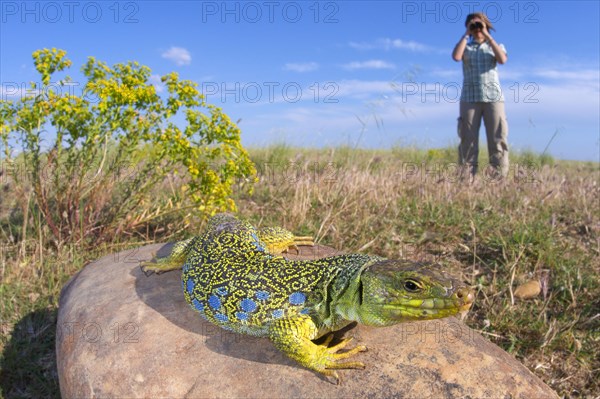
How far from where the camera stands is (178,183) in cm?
887

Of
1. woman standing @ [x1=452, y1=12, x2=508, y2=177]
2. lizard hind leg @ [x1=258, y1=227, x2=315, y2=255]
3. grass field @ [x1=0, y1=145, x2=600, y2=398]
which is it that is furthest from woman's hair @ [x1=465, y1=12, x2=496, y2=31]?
lizard hind leg @ [x1=258, y1=227, x2=315, y2=255]

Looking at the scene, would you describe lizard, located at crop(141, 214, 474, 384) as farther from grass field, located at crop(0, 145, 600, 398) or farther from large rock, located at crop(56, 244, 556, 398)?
grass field, located at crop(0, 145, 600, 398)

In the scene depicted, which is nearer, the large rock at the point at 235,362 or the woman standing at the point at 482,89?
the large rock at the point at 235,362

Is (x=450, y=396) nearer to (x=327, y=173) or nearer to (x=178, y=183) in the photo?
(x=327, y=173)

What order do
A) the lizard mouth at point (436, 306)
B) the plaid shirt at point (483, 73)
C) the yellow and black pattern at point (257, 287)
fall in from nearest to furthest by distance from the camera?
the lizard mouth at point (436, 306), the yellow and black pattern at point (257, 287), the plaid shirt at point (483, 73)

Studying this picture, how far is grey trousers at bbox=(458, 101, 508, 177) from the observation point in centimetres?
1160

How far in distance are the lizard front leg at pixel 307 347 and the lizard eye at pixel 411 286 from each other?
59 centimetres

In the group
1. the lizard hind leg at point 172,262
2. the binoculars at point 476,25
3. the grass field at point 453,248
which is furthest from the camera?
the binoculars at point 476,25

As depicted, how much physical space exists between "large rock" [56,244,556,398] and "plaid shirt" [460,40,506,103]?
8987mm

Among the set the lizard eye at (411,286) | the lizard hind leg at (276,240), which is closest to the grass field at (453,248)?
the lizard hind leg at (276,240)

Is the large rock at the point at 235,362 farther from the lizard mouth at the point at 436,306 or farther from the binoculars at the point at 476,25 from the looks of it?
the binoculars at the point at 476,25

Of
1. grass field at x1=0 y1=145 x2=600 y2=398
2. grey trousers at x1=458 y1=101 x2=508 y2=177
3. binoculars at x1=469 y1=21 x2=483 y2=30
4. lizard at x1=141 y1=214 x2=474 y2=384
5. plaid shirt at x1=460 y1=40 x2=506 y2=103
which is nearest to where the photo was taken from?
lizard at x1=141 y1=214 x2=474 y2=384

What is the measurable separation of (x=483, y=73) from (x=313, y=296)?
32.1 feet

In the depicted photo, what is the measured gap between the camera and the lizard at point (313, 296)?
3.01 m
